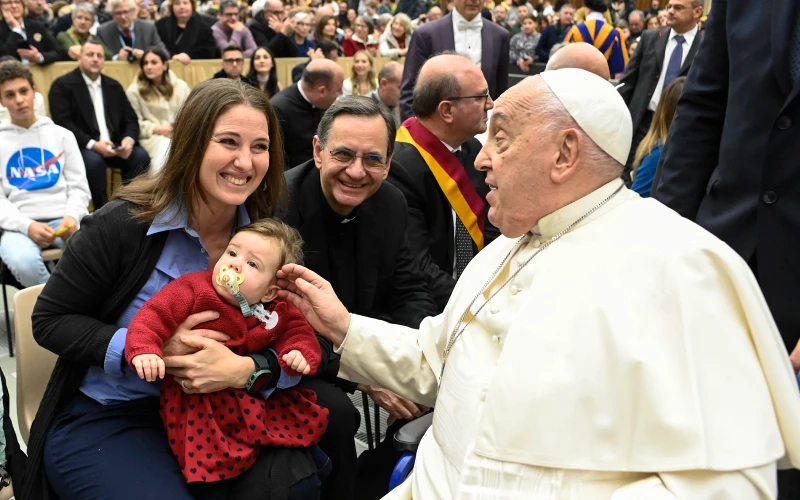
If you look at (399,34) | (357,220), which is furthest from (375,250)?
(399,34)

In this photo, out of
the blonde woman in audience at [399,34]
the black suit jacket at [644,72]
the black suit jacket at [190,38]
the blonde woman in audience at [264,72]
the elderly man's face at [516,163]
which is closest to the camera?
the elderly man's face at [516,163]

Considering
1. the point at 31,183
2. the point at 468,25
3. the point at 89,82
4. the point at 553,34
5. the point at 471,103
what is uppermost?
the point at 471,103

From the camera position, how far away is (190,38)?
1073 cm

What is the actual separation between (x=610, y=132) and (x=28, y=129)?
4.49 m

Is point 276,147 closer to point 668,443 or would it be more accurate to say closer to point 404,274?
point 404,274

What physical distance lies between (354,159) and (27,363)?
4.27ft

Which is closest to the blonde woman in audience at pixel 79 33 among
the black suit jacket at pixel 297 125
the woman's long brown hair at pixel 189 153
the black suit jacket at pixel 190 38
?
the black suit jacket at pixel 190 38

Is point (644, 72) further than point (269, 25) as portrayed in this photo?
No

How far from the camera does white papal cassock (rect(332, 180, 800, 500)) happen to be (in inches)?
61.4

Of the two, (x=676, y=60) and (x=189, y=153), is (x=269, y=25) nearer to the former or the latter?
(x=676, y=60)

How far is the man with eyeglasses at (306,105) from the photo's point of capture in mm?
6496

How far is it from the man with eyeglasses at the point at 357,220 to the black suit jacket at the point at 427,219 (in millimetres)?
365

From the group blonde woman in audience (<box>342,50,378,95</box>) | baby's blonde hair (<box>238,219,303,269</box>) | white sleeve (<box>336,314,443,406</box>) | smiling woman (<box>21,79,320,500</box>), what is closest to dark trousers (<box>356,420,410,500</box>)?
smiling woman (<box>21,79,320,500</box>)

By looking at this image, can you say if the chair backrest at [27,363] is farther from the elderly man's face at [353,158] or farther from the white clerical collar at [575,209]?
the white clerical collar at [575,209]
